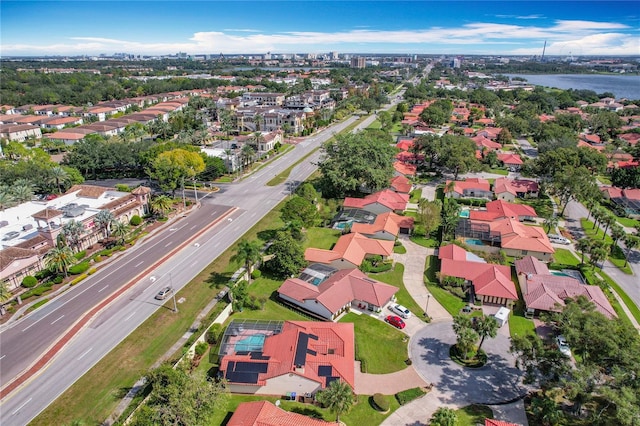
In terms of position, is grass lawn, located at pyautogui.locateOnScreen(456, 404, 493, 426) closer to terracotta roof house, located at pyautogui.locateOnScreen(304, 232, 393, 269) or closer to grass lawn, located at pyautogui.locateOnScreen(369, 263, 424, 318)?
grass lawn, located at pyautogui.locateOnScreen(369, 263, 424, 318)

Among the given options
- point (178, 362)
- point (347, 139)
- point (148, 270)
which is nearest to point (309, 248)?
point (148, 270)

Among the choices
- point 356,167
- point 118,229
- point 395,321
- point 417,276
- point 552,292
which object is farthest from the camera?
point 356,167

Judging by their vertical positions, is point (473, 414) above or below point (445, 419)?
below

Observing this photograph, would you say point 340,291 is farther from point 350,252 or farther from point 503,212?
point 503,212

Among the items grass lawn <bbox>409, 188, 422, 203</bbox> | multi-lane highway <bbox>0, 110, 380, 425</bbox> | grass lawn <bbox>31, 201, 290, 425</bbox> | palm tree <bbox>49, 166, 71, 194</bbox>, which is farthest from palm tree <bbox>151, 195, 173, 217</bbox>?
grass lawn <bbox>409, 188, 422, 203</bbox>

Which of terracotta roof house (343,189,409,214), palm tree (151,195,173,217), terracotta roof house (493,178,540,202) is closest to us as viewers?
palm tree (151,195,173,217)

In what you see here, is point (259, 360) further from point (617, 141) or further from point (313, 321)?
point (617, 141)

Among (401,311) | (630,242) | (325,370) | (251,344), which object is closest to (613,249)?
(630,242)
